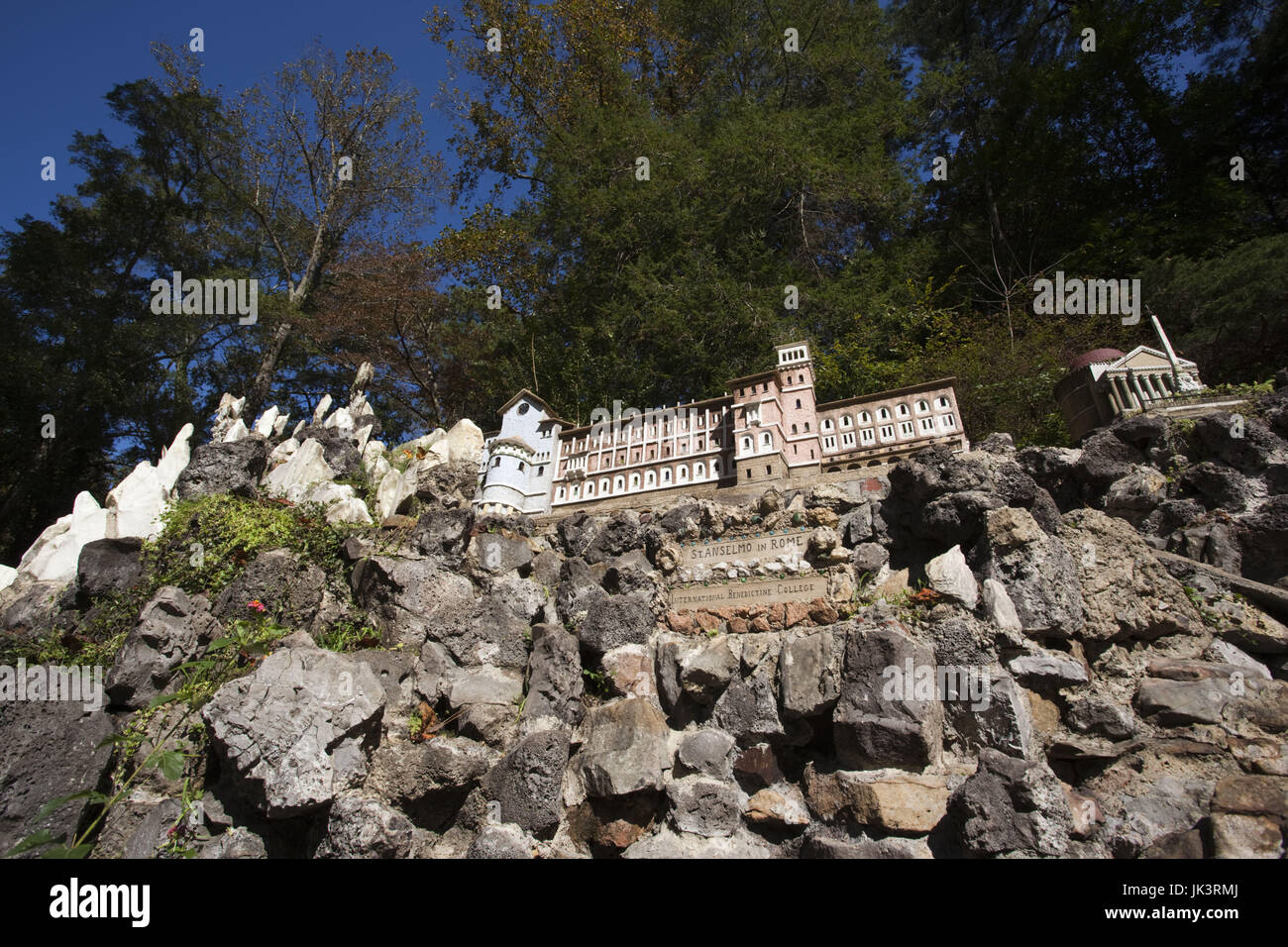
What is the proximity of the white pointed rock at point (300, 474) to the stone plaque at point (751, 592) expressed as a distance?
10.4m

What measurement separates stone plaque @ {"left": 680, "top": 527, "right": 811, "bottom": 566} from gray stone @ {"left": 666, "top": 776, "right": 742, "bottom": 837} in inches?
162

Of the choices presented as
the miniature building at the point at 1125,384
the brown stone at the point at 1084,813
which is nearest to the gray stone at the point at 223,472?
the brown stone at the point at 1084,813

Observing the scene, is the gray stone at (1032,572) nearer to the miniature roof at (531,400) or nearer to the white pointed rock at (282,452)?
the miniature roof at (531,400)

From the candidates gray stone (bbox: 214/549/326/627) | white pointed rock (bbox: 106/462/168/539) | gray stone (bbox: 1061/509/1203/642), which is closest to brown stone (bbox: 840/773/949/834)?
gray stone (bbox: 1061/509/1203/642)

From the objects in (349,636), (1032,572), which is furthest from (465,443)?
(1032,572)

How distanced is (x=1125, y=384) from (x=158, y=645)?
1992cm

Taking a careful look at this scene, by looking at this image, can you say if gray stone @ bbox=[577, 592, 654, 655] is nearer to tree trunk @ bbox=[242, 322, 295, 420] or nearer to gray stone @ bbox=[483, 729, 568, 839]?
gray stone @ bbox=[483, 729, 568, 839]

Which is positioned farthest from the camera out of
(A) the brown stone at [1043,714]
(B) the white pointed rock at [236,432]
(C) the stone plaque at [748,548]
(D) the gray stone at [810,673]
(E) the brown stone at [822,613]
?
(B) the white pointed rock at [236,432]

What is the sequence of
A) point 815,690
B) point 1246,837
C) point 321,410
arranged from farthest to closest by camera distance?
point 321,410 < point 815,690 < point 1246,837

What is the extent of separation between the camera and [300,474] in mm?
17062

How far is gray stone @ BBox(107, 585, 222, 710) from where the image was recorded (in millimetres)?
10914

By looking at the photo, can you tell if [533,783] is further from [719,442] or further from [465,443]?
[465,443]

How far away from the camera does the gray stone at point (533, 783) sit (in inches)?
371

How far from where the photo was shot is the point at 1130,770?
8.12 metres
